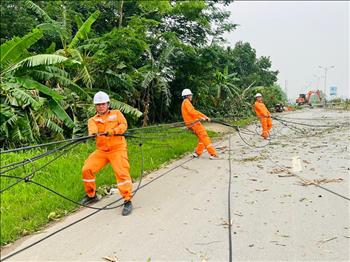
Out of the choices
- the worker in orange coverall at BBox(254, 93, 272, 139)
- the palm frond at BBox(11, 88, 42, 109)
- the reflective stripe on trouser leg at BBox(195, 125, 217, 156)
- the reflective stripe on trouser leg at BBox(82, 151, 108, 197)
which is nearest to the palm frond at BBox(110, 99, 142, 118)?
the reflective stripe on trouser leg at BBox(195, 125, 217, 156)

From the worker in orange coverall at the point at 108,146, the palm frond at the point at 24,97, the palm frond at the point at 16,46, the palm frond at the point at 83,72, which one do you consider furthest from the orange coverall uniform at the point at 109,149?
the palm frond at the point at 83,72

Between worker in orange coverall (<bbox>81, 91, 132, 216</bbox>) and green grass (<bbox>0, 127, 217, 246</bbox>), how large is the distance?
64 cm

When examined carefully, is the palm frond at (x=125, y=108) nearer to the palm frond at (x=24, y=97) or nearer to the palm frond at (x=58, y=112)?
the palm frond at (x=58, y=112)

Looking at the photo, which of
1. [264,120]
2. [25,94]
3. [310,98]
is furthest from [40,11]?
[310,98]

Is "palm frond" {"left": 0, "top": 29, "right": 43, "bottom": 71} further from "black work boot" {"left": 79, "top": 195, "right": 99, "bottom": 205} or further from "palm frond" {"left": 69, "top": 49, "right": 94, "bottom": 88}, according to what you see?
"black work boot" {"left": 79, "top": 195, "right": 99, "bottom": 205}

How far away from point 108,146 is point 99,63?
754cm

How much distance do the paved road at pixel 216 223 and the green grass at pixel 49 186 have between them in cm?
29

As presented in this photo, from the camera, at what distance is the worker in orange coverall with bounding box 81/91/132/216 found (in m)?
6.34

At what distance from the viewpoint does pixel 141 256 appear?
15.1ft

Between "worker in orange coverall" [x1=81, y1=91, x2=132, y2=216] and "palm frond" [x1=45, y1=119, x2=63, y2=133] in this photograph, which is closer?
"worker in orange coverall" [x1=81, y1=91, x2=132, y2=216]

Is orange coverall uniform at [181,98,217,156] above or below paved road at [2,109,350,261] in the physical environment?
above

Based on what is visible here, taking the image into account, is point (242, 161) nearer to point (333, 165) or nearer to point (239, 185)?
point (333, 165)

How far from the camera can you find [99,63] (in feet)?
44.4

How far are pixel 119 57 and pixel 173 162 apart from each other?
5.00 metres
